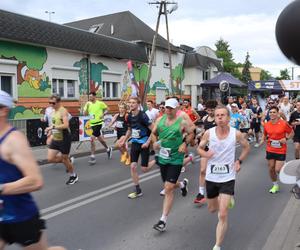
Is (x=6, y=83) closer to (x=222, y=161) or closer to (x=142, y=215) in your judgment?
(x=142, y=215)

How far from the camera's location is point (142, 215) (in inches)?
258

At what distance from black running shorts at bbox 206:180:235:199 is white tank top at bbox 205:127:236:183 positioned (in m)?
0.04

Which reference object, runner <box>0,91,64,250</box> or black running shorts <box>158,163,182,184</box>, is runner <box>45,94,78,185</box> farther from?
runner <box>0,91,64,250</box>

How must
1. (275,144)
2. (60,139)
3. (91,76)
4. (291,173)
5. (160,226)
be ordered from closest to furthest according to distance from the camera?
(291,173), (160,226), (275,144), (60,139), (91,76)

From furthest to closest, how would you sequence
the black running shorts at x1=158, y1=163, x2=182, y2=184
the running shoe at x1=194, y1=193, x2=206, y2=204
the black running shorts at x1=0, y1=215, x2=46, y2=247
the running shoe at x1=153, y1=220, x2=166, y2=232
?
1. the running shoe at x1=194, y1=193, x2=206, y2=204
2. the black running shorts at x1=158, y1=163, x2=182, y2=184
3. the running shoe at x1=153, y1=220, x2=166, y2=232
4. the black running shorts at x1=0, y1=215, x2=46, y2=247

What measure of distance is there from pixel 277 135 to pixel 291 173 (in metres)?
5.25

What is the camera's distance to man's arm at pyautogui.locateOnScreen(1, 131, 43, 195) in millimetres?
2967

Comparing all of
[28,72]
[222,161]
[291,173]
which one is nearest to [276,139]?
[222,161]

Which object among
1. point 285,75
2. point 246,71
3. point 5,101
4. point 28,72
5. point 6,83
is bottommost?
point 5,101

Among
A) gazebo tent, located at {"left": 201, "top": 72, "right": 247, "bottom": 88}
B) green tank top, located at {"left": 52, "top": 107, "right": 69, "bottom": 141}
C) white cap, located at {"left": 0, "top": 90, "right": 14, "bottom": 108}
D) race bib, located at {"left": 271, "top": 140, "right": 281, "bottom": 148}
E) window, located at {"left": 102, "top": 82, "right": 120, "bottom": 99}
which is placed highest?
gazebo tent, located at {"left": 201, "top": 72, "right": 247, "bottom": 88}

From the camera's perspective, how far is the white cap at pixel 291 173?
282 centimetres

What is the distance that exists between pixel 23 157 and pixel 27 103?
55.2 ft

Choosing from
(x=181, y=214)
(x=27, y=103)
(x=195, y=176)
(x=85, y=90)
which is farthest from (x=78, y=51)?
(x=181, y=214)

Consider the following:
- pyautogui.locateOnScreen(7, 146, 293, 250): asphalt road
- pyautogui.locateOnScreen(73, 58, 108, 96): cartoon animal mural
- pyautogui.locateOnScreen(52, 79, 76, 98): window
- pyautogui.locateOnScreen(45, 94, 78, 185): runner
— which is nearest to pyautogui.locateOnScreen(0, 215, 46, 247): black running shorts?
pyautogui.locateOnScreen(7, 146, 293, 250): asphalt road
